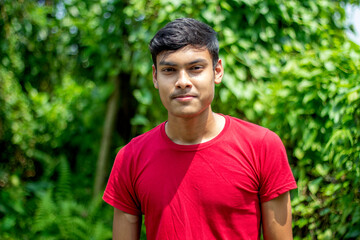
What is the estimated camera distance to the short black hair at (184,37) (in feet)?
5.32

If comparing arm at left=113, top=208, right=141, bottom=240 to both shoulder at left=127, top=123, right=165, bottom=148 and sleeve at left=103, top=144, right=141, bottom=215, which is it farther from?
shoulder at left=127, top=123, right=165, bottom=148

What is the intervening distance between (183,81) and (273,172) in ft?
1.70

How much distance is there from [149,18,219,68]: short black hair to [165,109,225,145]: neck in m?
0.27

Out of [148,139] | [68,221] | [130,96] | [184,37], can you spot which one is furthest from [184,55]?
[130,96]

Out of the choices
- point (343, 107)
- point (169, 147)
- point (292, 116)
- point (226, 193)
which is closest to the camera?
point (226, 193)

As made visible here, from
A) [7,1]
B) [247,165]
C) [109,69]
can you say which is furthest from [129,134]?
[247,165]

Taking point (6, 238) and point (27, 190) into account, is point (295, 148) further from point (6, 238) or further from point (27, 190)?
point (27, 190)

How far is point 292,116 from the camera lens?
8.35 feet

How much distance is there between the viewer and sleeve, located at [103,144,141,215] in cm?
176

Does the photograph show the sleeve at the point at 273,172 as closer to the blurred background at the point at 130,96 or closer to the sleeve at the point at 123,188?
the sleeve at the point at 123,188

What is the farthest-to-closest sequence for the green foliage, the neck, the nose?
the green foliage, the neck, the nose

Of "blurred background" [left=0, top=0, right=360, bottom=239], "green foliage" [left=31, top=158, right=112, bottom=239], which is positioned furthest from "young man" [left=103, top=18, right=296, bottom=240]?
"green foliage" [left=31, top=158, right=112, bottom=239]

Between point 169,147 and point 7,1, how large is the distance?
3.46 m

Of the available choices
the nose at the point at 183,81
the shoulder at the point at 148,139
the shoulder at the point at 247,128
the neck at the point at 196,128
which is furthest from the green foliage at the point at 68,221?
the nose at the point at 183,81
